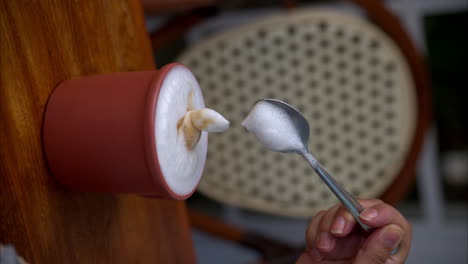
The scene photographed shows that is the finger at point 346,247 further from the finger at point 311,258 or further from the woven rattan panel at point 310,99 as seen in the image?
the woven rattan panel at point 310,99

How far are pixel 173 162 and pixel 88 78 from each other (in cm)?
11

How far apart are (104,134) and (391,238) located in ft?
1.02

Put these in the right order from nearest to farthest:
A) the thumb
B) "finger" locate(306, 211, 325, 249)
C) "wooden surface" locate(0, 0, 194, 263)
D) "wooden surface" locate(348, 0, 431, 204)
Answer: "wooden surface" locate(0, 0, 194, 263), the thumb, "finger" locate(306, 211, 325, 249), "wooden surface" locate(348, 0, 431, 204)

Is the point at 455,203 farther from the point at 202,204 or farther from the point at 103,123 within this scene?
the point at 103,123

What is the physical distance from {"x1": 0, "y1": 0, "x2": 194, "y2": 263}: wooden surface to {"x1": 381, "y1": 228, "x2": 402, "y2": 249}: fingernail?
26 cm

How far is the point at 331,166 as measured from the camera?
1.18 m

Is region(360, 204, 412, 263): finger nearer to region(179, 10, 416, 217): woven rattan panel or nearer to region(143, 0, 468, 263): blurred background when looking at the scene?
region(143, 0, 468, 263): blurred background

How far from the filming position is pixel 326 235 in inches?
21.2

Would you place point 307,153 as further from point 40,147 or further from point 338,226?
point 40,147

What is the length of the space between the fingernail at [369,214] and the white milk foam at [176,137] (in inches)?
7.1

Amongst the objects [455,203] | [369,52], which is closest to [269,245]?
[369,52]

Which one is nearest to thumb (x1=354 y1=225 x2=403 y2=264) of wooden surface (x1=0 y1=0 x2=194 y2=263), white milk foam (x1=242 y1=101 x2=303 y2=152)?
white milk foam (x1=242 y1=101 x2=303 y2=152)

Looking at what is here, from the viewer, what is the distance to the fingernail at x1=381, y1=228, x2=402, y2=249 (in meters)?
0.46

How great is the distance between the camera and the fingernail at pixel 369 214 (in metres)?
0.46
